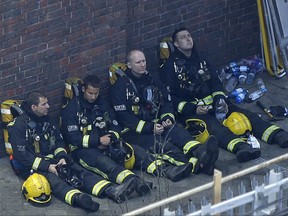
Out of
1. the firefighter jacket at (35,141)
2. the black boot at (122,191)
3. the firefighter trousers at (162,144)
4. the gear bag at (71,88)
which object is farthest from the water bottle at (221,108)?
the firefighter jacket at (35,141)

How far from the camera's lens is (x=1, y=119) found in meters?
14.9

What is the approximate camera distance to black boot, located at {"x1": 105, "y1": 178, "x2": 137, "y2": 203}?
46.6 ft

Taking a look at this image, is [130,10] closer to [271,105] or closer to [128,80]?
[128,80]

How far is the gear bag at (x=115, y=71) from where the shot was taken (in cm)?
1559

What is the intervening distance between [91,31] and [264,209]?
12.3 ft

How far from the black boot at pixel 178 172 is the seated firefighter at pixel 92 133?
0.47 m

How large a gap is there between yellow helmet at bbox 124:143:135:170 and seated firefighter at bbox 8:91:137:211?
0.41 meters

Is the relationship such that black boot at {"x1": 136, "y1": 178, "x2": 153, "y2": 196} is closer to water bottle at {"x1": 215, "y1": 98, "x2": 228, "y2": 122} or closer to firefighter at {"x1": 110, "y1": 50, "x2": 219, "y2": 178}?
firefighter at {"x1": 110, "y1": 50, "x2": 219, "y2": 178}

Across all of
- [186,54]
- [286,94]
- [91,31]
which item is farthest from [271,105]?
[91,31]

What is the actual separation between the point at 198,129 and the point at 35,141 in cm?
232

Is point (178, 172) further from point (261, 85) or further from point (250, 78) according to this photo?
point (250, 78)

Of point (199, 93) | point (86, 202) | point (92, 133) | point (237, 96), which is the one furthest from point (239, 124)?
point (86, 202)

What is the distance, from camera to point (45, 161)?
1455 centimetres

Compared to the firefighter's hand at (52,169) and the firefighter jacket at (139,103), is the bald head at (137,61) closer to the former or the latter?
the firefighter jacket at (139,103)
